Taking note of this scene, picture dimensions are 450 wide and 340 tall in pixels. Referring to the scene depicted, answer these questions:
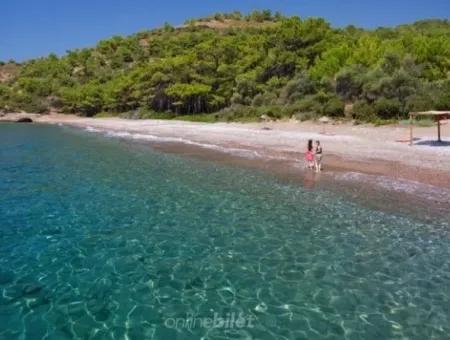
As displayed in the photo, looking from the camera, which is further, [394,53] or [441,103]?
[394,53]

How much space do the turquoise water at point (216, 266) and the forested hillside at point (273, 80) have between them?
87.6 feet

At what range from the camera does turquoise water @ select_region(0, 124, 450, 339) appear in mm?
7133

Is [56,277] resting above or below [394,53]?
below

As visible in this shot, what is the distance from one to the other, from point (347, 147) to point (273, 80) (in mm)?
32811

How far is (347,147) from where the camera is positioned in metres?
27.4

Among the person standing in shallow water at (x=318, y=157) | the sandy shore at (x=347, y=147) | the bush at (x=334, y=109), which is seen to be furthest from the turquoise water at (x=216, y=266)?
the bush at (x=334, y=109)

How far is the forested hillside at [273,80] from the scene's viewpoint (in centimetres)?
4191

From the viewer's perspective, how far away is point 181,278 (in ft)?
29.3

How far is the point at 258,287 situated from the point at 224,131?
32974mm

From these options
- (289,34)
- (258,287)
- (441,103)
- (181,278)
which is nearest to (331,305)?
(258,287)

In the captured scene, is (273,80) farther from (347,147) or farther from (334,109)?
(347,147)

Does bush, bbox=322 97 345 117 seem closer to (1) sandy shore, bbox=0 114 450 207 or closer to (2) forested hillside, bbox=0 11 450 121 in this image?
(2) forested hillside, bbox=0 11 450 121

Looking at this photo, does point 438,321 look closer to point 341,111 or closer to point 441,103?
point 441,103

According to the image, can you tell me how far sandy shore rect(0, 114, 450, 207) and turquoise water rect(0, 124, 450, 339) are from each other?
4.80 m
